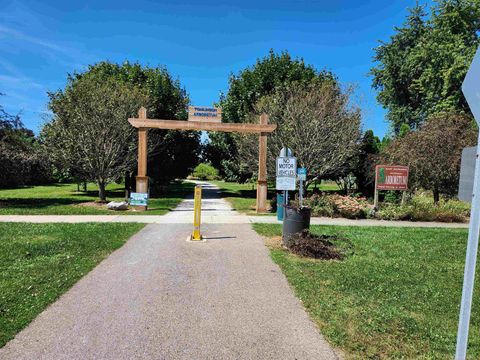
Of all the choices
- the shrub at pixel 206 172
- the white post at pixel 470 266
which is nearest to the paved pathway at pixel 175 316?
the white post at pixel 470 266

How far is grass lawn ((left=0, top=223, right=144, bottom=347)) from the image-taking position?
447 cm

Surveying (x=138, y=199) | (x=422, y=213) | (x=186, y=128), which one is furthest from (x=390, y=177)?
(x=138, y=199)

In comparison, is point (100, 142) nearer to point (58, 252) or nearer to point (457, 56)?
point (58, 252)

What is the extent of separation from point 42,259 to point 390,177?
12624 millimetres

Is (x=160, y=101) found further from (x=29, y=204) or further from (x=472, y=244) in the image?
(x=472, y=244)

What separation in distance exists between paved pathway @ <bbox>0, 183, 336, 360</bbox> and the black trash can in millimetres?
1570

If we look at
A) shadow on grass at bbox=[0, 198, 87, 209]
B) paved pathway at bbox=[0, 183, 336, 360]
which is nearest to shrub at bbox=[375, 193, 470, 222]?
paved pathway at bbox=[0, 183, 336, 360]

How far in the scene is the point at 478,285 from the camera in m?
5.89

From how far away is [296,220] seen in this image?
Result: 8.49 metres

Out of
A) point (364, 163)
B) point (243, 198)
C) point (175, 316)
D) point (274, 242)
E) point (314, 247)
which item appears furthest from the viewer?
point (243, 198)

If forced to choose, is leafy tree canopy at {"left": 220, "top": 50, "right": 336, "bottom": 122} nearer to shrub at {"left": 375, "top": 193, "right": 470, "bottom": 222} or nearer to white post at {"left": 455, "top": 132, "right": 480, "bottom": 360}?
shrub at {"left": 375, "top": 193, "right": 470, "bottom": 222}

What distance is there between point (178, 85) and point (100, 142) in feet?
35.1

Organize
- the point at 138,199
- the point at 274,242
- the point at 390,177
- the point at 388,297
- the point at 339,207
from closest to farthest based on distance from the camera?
the point at 388,297 → the point at 274,242 → the point at 339,207 → the point at 390,177 → the point at 138,199

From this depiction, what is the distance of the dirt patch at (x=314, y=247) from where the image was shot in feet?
24.9
